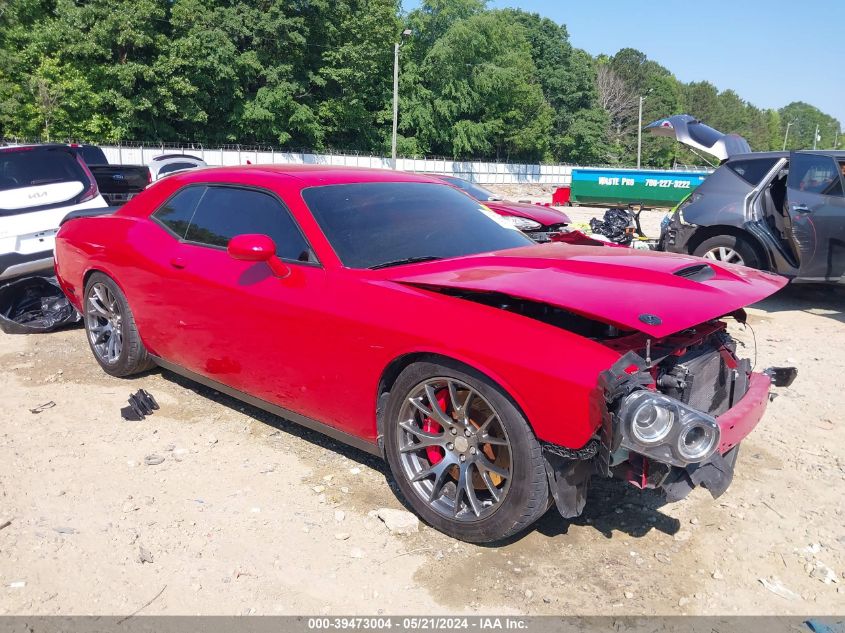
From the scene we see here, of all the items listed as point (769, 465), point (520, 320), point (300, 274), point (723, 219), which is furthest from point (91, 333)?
point (723, 219)

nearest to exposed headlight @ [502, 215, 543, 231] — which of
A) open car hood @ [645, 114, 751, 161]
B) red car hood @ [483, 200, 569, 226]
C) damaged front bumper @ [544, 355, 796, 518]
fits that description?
red car hood @ [483, 200, 569, 226]

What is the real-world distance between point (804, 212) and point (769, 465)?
4272mm

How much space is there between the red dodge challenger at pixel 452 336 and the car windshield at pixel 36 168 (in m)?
3.62

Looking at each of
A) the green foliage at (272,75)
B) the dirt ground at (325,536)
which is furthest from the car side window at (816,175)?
the green foliage at (272,75)

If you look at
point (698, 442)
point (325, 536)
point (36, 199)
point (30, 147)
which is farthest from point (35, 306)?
point (698, 442)

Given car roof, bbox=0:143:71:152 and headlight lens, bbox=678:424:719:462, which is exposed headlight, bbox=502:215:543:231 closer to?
car roof, bbox=0:143:71:152

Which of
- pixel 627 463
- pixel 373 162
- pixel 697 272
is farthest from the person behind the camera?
pixel 373 162

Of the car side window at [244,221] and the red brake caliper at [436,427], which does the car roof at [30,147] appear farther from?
the red brake caliper at [436,427]

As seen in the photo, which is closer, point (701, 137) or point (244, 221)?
point (244, 221)

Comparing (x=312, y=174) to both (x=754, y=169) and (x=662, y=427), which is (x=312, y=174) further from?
(x=754, y=169)

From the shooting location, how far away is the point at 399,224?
3.76 m

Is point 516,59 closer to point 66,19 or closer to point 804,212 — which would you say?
point 66,19

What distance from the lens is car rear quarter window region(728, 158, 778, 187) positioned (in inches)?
311

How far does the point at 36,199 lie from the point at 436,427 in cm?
595
